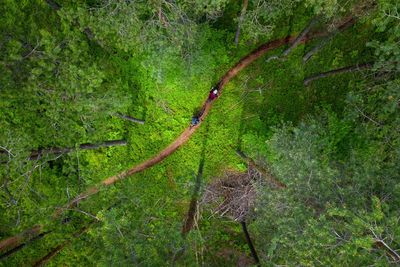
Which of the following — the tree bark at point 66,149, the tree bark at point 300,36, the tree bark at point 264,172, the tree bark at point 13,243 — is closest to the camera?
the tree bark at point 66,149

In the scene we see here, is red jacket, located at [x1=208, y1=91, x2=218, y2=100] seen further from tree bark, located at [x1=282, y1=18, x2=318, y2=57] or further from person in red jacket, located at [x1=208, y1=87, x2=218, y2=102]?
tree bark, located at [x1=282, y1=18, x2=318, y2=57]

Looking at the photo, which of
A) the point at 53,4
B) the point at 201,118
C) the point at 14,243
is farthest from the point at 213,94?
the point at 14,243

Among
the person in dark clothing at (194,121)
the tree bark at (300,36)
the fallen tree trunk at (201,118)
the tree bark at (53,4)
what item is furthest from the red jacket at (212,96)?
the tree bark at (53,4)

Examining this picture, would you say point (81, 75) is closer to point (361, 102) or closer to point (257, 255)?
point (361, 102)

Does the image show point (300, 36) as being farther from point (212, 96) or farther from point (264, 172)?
point (264, 172)

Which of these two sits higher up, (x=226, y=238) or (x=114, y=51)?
(x=114, y=51)

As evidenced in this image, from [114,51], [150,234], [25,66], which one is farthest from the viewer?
[114,51]

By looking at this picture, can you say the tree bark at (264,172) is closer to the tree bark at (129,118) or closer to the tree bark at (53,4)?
the tree bark at (129,118)

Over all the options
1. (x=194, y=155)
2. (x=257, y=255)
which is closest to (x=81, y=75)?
(x=194, y=155)

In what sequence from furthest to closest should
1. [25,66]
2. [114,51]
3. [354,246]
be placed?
[114,51], [25,66], [354,246]
